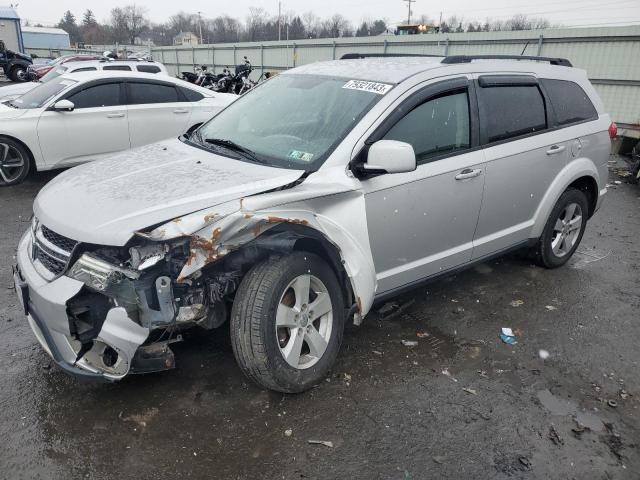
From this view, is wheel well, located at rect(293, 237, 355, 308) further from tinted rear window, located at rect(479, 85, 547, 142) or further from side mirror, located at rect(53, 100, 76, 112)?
side mirror, located at rect(53, 100, 76, 112)

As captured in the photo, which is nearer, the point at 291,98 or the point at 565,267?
the point at 291,98

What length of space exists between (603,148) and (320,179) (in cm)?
340

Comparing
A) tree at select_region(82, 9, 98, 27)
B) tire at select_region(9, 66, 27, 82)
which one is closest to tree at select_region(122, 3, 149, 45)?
tree at select_region(82, 9, 98, 27)

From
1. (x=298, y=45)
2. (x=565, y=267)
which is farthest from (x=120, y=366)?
(x=298, y=45)

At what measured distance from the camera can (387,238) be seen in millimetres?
3268

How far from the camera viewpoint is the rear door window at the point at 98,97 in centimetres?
731

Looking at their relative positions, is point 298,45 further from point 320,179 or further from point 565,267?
point 320,179

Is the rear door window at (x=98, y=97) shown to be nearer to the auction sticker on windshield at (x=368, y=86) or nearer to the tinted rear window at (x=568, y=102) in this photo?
the auction sticker on windshield at (x=368, y=86)

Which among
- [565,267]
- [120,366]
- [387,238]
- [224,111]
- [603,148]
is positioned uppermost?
[224,111]

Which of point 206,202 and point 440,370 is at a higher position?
point 206,202

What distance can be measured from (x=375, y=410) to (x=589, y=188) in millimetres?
3468

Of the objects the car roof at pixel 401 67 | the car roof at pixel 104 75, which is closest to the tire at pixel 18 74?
the car roof at pixel 104 75

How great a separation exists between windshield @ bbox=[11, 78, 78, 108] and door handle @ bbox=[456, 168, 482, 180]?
6185 mm

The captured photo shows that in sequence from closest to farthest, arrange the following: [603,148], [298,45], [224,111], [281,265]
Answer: [281,265]
[224,111]
[603,148]
[298,45]
